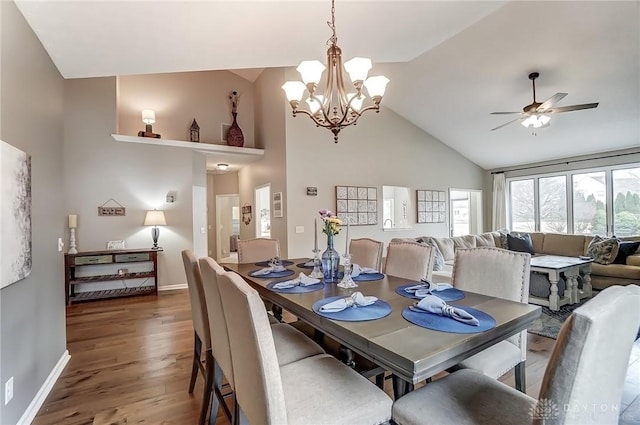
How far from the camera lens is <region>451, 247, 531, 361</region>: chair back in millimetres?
1778

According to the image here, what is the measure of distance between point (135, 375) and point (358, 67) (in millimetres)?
3011

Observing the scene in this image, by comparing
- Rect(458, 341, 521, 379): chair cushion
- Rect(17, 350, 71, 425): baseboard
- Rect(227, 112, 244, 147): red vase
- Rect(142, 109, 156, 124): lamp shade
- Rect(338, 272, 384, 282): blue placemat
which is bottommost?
Rect(17, 350, 71, 425): baseboard

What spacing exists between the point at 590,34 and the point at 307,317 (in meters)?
4.67

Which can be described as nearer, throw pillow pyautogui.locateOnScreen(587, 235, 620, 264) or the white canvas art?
the white canvas art

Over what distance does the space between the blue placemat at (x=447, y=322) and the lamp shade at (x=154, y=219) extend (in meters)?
4.84

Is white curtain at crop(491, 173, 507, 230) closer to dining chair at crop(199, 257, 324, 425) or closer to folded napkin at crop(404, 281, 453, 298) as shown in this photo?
folded napkin at crop(404, 281, 453, 298)

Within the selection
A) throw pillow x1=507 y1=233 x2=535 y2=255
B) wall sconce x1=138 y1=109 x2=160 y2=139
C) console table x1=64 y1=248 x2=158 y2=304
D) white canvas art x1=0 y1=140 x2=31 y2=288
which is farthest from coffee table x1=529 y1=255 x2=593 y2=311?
wall sconce x1=138 y1=109 x2=160 y2=139

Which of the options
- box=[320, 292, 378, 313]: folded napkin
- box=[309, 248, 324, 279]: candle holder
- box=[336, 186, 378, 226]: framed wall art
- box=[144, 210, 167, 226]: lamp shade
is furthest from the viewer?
box=[336, 186, 378, 226]: framed wall art

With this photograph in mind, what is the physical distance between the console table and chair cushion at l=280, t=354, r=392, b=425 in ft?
14.9

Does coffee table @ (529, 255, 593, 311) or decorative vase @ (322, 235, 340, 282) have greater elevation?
decorative vase @ (322, 235, 340, 282)

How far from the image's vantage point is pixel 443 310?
1.37m

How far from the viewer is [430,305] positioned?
1415 mm

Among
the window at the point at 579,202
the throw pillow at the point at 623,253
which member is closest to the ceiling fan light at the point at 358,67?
the throw pillow at the point at 623,253

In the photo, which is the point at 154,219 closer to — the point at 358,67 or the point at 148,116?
the point at 148,116
